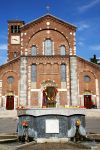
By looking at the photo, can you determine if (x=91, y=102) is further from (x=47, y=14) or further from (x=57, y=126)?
(x=57, y=126)

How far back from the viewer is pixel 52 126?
43.5 ft

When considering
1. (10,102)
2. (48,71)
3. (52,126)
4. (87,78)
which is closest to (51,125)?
(52,126)

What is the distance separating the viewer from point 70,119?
45.1 feet

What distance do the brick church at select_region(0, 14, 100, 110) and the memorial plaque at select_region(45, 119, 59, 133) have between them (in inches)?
995

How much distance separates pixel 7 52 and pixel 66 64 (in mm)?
17141

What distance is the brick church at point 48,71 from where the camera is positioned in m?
39.4

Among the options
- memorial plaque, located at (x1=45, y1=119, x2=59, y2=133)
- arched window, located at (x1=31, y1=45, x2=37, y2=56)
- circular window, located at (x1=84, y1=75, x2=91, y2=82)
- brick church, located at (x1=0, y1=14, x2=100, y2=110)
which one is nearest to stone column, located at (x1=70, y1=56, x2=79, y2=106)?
brick church, located at (x1=0, y1=14, x2=100, y2=110)

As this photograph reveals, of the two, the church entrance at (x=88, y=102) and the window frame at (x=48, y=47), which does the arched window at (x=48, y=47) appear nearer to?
the window frame at (x=48, y=47)

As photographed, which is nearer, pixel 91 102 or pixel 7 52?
pixel 91 102

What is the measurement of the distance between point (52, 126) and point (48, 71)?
27065mm

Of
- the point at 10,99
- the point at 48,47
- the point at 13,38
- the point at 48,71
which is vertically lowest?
the point at 10,99

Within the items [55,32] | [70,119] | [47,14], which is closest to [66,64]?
[55,32]

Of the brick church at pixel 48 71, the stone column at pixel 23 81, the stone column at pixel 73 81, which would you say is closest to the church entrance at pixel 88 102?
the brick church at pixel 48 71

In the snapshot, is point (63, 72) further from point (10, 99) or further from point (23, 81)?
point (10, 99)
